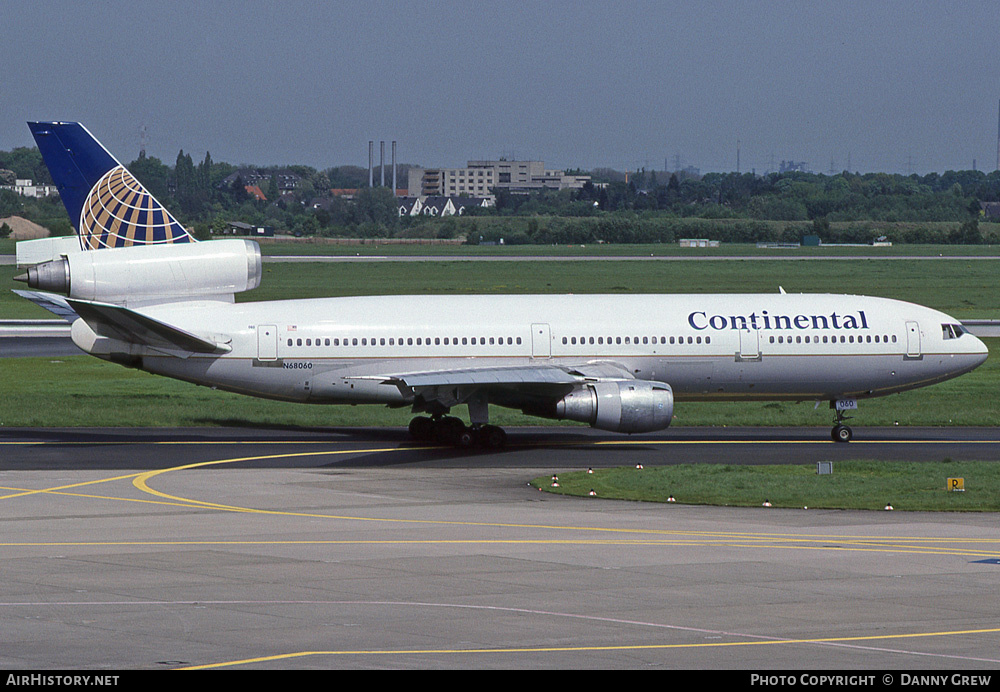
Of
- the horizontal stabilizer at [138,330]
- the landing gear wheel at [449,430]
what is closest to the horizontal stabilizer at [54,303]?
the horizontal stabilizer at [138,330]

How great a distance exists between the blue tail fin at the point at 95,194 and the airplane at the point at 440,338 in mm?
48

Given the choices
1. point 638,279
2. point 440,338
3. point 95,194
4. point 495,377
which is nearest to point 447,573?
point 495,377

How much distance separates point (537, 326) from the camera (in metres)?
43.6

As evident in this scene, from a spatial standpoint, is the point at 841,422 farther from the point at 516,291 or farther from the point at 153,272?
the point at 516,291

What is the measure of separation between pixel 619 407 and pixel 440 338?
679 centimetres

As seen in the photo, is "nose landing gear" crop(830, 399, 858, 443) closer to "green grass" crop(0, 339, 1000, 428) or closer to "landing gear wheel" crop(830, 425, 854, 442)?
"landing gear wheel" crop(830, 425, 854, 442)

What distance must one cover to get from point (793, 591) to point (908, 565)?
339cm

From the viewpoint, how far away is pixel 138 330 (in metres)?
40.8

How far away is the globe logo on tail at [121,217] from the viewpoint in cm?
4203

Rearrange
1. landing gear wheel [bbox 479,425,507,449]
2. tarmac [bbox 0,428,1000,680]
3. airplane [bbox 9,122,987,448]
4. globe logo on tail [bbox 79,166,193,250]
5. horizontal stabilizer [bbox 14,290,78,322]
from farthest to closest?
1. horizontal stabilizer [bbox 14,290,78,322]
2. landing gear wheel [bbox 479,425,507,449]
3. globe logo on tail [bbox 79,166,193,250]
4. airplane [bbox 9,122,987,448]
5. tarmac [bbox 0,428,1000,680]

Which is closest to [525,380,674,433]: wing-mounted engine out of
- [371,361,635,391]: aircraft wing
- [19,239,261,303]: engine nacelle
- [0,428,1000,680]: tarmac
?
[371,361,635,391]: aircraft wing

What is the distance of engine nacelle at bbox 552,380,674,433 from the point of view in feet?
130

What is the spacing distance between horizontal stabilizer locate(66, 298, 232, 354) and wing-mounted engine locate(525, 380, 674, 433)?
11.0 meters
